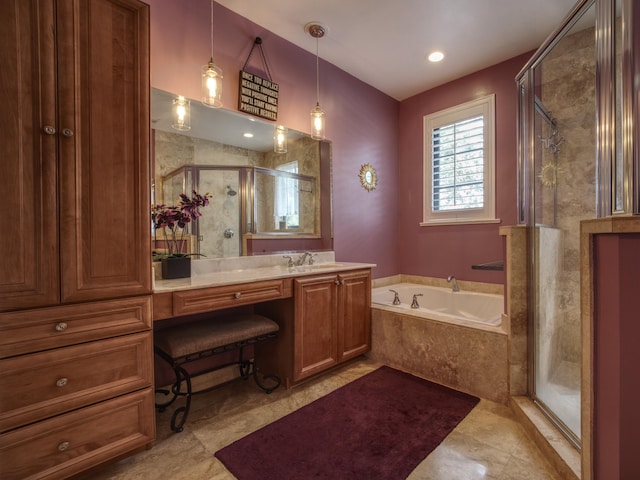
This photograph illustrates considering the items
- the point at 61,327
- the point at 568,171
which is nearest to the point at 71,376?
the point at 61,327

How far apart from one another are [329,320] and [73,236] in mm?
1596

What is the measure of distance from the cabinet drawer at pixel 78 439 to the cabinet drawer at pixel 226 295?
41 cm

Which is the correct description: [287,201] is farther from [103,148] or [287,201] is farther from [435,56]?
[435,56]

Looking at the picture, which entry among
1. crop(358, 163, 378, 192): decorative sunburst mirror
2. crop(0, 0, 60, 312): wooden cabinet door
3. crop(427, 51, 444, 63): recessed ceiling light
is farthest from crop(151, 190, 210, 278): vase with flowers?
crop(427, 51, 444, 63): recessed ceiling light

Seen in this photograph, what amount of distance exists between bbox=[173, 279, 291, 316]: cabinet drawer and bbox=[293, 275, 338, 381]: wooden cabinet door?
0.16 metres

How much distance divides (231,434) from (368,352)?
1.33m

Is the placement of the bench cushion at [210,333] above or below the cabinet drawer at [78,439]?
above

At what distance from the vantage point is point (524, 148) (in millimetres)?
2016

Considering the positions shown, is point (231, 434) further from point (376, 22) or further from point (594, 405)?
point (376, 22)

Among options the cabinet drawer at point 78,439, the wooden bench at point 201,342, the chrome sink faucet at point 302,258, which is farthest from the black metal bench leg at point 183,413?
the chrome sink faucet at point 302,258

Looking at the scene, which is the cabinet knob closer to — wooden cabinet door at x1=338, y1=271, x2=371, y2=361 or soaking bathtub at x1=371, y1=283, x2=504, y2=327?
wooden cabinet door at x1=338, y1=271, x2=371, y2=361

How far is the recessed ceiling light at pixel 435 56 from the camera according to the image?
8.96 ft

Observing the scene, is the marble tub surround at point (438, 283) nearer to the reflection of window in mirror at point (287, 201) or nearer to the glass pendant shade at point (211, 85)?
the reflection of window in mirror at point (287, 201)

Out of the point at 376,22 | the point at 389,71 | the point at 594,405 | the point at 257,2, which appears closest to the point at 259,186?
the point at 257,2
